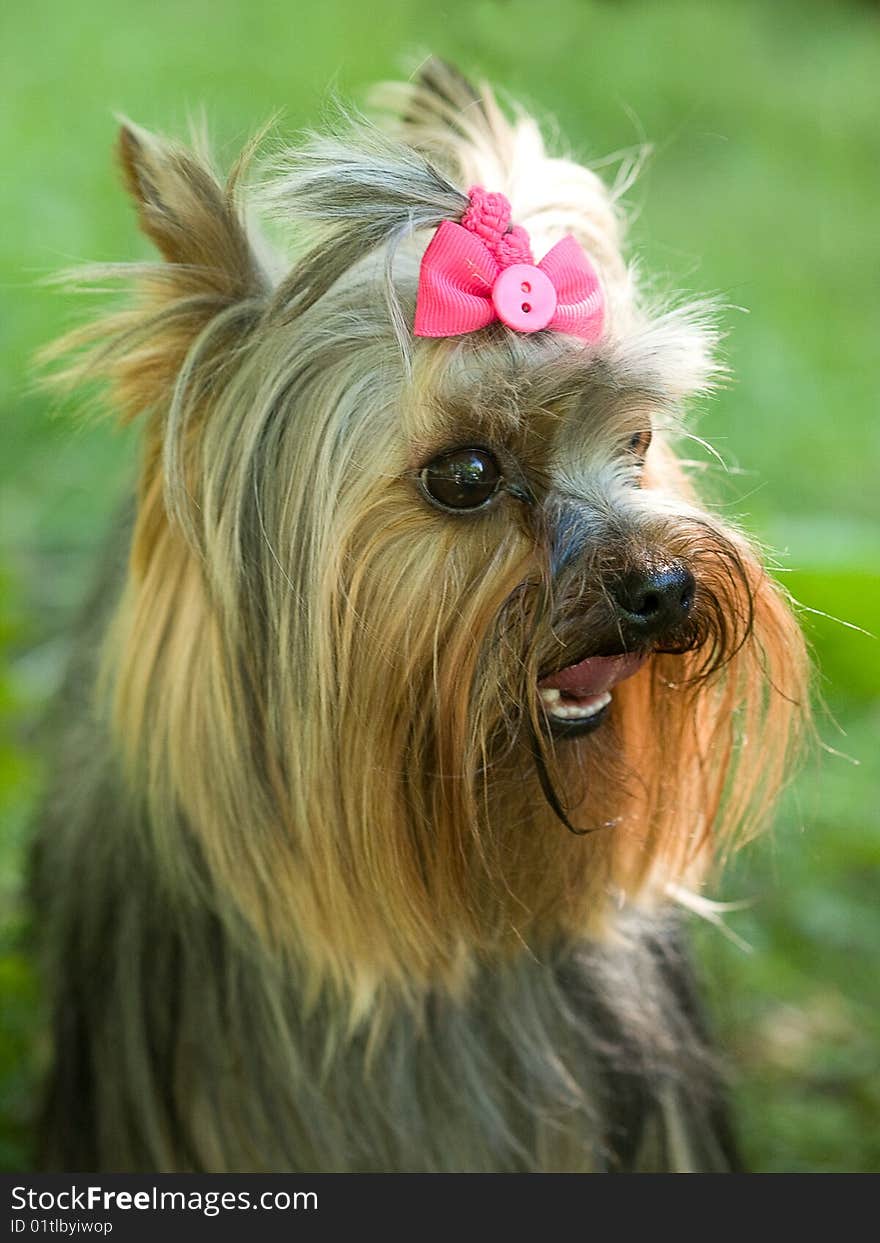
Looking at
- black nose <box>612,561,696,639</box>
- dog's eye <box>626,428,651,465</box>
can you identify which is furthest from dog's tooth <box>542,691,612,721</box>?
dog's eye <box>626,428,651,465</box>

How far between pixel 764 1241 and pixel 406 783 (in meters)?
0.91

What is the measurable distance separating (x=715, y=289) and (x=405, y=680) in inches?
87.1

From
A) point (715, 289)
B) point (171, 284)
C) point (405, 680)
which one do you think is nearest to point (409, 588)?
point (405, 680)

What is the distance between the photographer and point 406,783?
2037 millimetres

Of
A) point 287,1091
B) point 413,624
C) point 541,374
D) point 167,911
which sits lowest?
point 287,1091

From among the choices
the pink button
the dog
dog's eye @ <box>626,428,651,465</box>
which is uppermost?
the pink button

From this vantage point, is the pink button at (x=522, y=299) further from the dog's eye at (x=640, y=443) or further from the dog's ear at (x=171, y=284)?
the dog's ear at (x=171, y=284)

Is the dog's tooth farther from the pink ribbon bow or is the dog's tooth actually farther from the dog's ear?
the dog's ear

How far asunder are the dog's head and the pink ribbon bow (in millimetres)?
24

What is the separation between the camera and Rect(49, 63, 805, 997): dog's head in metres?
1.91

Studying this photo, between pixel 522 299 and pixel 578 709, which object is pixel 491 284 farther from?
pixel 578 709

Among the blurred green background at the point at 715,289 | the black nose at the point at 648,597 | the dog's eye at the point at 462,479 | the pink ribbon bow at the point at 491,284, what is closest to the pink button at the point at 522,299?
the pink ribbon bow at the point at 491,284

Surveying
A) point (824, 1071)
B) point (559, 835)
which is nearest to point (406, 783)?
point (559, 835)

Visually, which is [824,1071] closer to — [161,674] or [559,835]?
[559,835]
